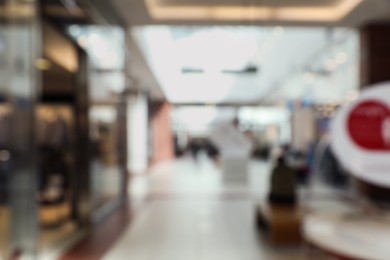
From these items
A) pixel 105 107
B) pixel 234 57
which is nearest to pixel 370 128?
pixel 105 107

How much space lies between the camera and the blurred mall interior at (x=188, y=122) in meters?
4.75

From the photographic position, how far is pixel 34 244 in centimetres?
476

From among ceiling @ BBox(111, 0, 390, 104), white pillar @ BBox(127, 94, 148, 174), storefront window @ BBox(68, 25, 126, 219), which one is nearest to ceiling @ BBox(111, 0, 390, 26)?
ceiling @ BBox(111, 0, 390, 104)

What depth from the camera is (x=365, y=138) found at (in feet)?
16.1

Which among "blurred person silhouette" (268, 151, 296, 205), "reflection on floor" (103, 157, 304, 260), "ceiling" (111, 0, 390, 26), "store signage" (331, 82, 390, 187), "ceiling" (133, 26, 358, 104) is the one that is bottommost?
"reflection on floor" (103, 157, 304, 260)

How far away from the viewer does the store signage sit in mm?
4871

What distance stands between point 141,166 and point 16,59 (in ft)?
42.9

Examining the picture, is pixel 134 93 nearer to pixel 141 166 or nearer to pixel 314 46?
pixel 141 166

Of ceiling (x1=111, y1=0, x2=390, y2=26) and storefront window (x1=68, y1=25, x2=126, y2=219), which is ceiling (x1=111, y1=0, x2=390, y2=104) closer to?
ceiling (x1=111, y1=0, x2=390, y2=26)

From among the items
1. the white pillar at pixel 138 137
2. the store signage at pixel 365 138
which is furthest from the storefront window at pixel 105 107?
the white pillar at pixel 138 137

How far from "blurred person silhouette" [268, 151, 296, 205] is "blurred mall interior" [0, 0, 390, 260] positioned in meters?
0.02

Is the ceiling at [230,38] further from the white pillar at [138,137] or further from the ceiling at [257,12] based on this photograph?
the white pillar at [138,137]

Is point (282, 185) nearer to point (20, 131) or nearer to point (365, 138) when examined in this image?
point (365, 138)

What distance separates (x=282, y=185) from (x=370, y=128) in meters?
2.11
